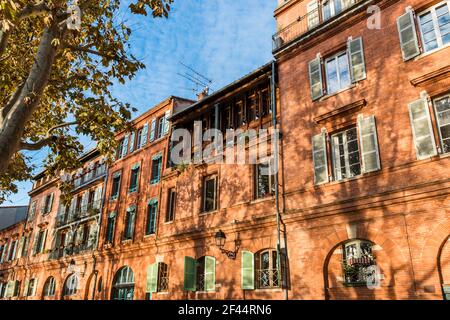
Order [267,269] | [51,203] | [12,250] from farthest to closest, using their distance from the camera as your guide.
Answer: [12,250]
[51,203]
[267,269]

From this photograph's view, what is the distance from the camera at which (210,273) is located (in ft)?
49.8

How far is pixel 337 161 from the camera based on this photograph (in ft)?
40.3

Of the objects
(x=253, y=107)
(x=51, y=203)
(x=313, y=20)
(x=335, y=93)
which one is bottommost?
(x=335, y=93)

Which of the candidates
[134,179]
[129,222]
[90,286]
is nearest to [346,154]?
[129,222]

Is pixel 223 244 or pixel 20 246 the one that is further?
pixel 20 246

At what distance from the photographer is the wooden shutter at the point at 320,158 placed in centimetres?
1229

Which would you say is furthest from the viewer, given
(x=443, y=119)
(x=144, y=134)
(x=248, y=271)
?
(x=144, y=134)

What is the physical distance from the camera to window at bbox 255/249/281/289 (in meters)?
13.0

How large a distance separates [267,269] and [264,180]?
339cm

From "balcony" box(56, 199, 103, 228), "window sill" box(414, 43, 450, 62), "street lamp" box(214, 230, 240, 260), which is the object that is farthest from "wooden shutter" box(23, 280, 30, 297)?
"window sill" box(414, 43, 450, 62)

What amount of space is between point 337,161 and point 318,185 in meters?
1.00

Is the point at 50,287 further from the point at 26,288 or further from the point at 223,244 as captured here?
the point at 223,244
